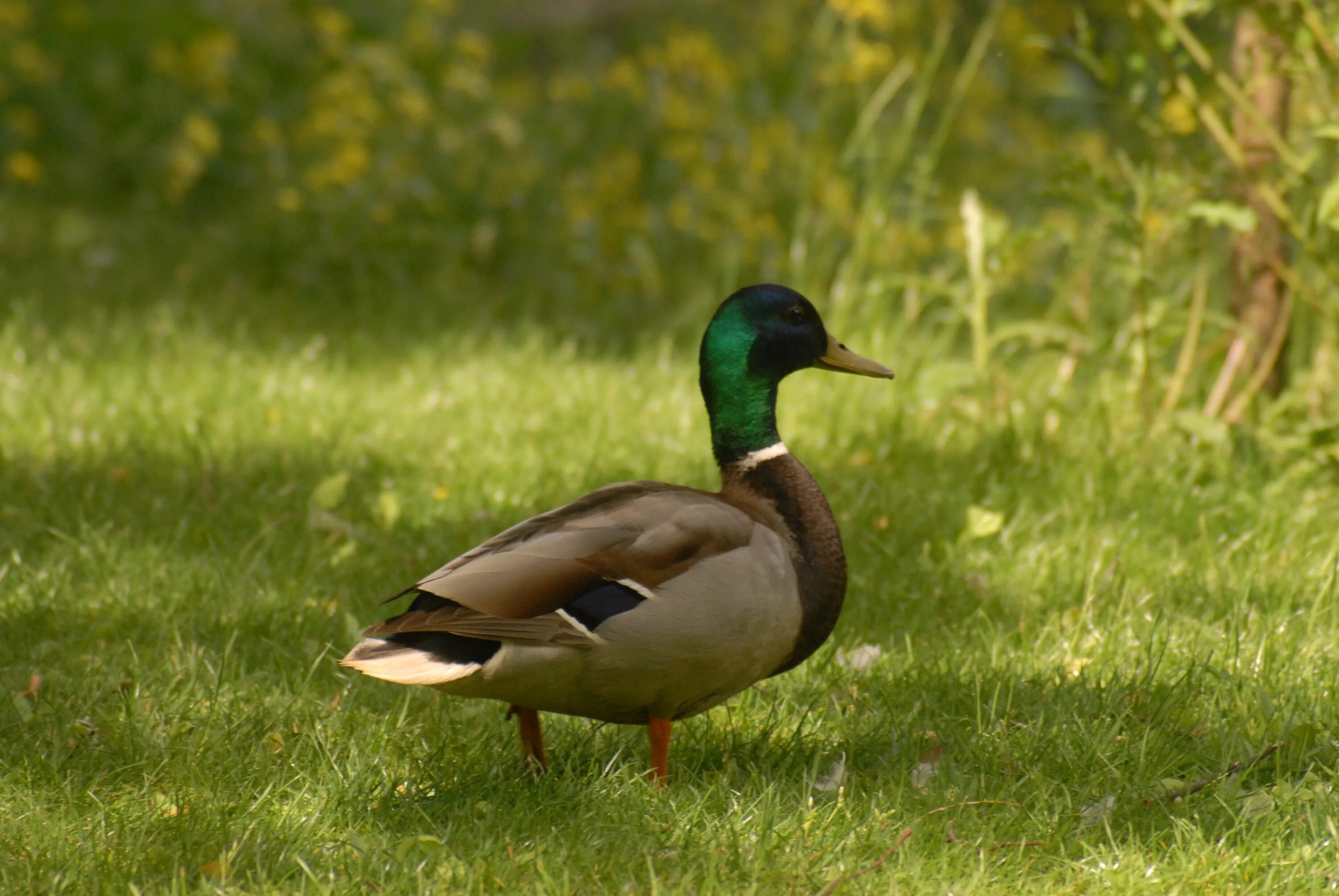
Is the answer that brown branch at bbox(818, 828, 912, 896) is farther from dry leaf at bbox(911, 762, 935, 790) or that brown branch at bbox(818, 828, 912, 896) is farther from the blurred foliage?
the blurred foliage

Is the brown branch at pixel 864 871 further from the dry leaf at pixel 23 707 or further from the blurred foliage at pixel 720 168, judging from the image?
the blurred foliage at pixel 720 168

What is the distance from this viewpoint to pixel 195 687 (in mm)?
3316

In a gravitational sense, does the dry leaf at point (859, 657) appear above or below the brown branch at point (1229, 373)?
below

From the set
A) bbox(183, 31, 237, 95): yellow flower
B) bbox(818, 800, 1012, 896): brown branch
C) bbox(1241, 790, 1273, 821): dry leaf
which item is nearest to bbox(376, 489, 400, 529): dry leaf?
bbox(818, 800, 1012, 896): brown branch

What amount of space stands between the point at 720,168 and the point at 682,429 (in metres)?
2.70

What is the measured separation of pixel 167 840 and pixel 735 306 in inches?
61.3

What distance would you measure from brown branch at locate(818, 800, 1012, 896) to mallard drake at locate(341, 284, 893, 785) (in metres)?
0.42

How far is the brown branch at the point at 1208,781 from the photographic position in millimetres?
2895

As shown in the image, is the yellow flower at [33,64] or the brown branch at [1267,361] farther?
the yellow flower at [33,64]

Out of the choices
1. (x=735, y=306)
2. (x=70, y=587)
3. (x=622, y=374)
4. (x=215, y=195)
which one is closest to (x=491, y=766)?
(x=735, y=306)

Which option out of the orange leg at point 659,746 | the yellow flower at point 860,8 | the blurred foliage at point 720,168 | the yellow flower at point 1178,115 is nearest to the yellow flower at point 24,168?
the blurred foliage at point 720,168

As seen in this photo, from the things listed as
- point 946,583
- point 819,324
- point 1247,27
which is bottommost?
point 946,583

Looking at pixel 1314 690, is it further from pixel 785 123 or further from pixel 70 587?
pixel 785 123

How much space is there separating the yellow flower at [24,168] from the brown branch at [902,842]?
6.93m
